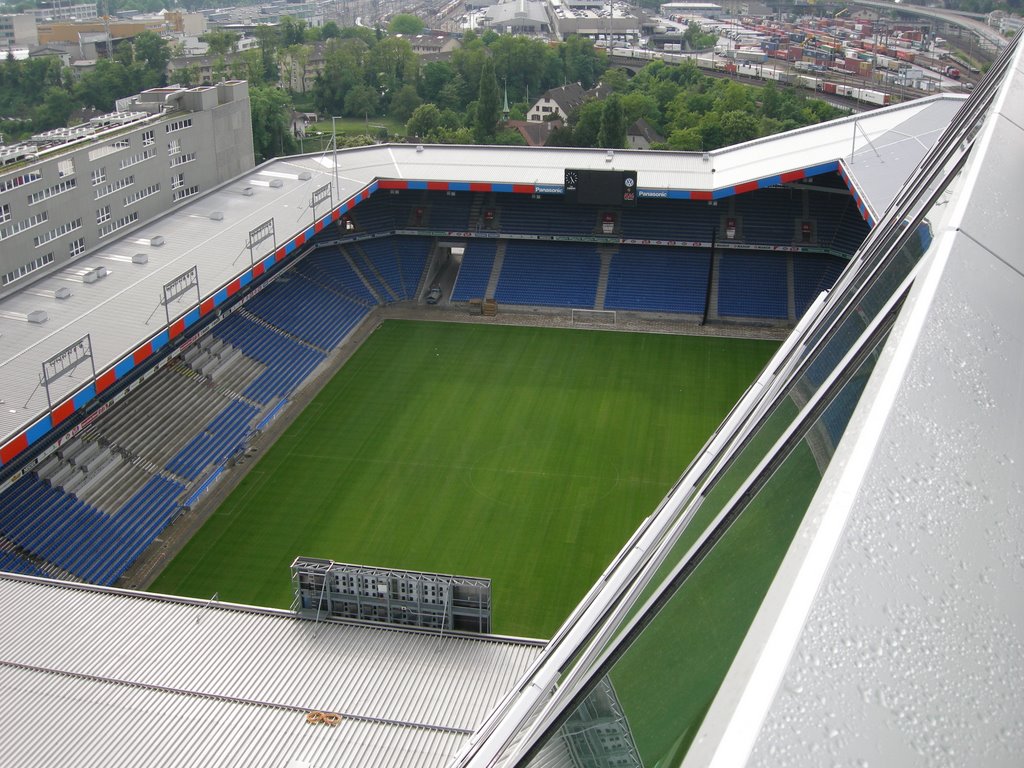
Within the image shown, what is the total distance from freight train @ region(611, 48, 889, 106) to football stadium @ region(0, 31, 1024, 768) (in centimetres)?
3305

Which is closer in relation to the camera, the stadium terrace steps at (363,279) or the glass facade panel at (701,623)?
the glass facade panel at (701,623)

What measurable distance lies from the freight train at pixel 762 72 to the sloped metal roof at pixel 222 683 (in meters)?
61.7

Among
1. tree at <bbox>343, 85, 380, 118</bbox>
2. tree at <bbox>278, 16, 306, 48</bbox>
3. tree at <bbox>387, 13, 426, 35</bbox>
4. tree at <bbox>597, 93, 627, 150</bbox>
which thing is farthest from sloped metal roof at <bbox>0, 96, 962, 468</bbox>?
tree at <bbox>387, 13, 426, 35</bbox>

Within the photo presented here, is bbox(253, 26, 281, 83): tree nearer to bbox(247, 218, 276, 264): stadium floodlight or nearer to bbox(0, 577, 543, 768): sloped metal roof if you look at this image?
bbox(247, 218, 276, 264): stadium floodlight

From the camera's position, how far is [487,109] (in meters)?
58.9

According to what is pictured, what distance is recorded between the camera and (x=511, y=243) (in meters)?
37.3

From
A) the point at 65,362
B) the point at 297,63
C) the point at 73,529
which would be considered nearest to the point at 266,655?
the point at 73,529

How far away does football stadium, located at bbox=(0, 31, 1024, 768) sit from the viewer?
2.46 metres

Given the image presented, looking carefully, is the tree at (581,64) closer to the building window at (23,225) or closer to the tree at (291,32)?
the tree at (291,32)

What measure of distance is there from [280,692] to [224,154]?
26.2 meters

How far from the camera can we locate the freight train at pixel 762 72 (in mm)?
70637

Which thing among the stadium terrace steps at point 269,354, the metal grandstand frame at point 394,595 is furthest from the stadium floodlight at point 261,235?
the metal grandstand frame at point 394,595

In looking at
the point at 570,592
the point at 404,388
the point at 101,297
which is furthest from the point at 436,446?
the point at 101,297

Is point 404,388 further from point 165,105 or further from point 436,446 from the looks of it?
point 165,105
